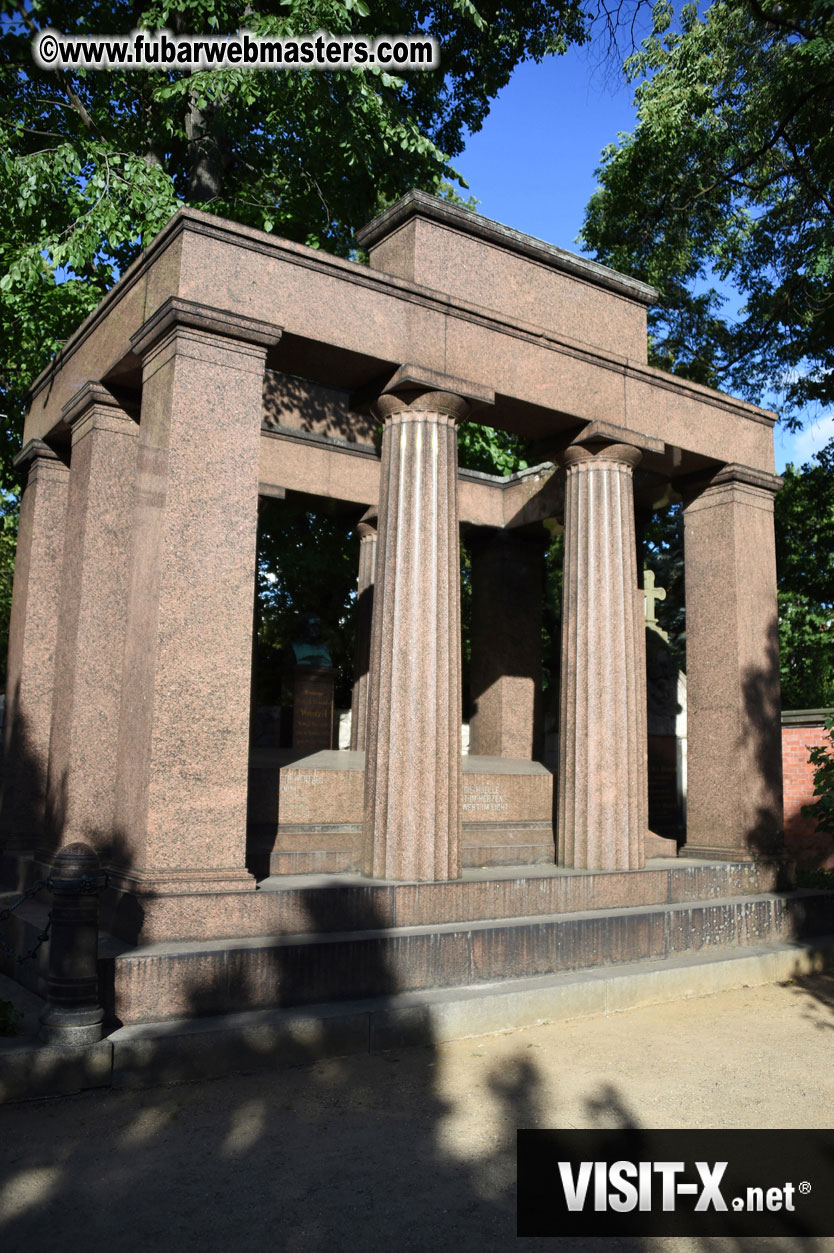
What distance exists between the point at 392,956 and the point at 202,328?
15.7ft

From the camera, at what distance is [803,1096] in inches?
228

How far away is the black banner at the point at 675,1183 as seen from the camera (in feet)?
13.7

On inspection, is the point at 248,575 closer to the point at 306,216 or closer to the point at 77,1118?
the point at 77,1118

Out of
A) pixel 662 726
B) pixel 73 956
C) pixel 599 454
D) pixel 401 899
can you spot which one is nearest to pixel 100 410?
pixel 599 454

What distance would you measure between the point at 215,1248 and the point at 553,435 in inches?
322

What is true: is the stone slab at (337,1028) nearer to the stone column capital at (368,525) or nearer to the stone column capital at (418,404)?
the stone column capital at (418,404)

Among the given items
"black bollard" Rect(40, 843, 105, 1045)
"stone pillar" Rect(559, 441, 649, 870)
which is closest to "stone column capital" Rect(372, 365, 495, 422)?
"stone pillar" Rect(559, 441, 649, 870)

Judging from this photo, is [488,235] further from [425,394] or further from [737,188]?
[737,188]

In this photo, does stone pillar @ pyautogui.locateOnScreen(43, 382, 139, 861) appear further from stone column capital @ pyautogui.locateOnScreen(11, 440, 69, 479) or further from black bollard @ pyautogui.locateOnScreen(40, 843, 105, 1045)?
black bollard @ pyautogui.locateOnScreen(40, 843, 105, 1045)

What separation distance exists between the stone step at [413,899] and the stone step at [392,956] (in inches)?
4.2

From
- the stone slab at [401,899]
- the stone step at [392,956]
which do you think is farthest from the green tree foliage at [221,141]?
the stone step at [392,956]

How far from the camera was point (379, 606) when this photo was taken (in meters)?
8.46

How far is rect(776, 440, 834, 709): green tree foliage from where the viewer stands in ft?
73.6

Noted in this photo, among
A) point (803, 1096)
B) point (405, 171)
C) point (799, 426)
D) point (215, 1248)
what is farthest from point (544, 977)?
point (799, 426)
